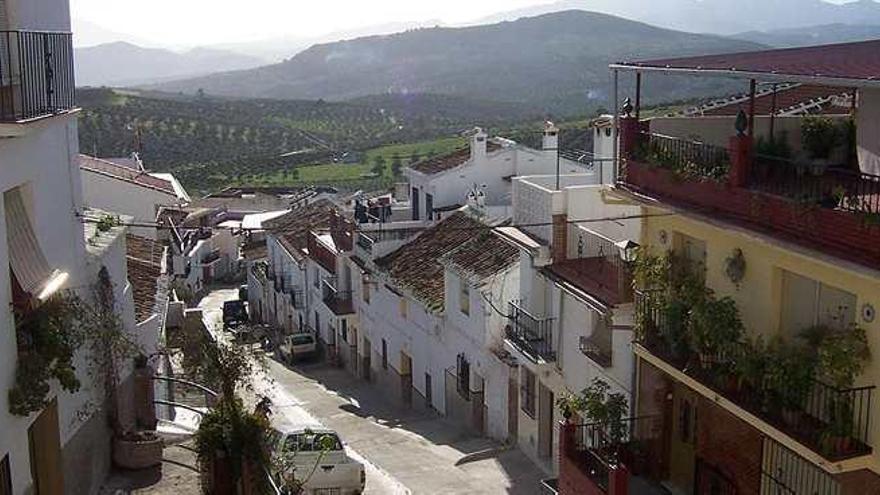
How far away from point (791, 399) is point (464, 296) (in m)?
15.2

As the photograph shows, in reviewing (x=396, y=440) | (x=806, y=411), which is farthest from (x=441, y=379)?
(x=806, y=411)

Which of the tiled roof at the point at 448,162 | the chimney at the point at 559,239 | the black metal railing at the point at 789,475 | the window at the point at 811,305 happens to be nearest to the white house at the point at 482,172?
the tiled roof at the point at 448,162

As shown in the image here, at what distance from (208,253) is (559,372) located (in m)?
48.4

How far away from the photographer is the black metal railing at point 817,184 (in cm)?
1219

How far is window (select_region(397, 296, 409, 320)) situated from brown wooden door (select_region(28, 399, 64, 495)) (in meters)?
18.7

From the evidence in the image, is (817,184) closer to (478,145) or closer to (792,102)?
(792,102)

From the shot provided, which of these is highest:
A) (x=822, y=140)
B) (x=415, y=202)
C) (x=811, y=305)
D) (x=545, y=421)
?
(x=822, y=140)

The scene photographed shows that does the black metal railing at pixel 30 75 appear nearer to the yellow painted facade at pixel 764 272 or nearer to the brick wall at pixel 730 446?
the yellow painted facade at pixel 764 272

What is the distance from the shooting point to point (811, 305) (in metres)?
13.7

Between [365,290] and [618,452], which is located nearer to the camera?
[618,452]

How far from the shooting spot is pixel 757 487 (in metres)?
14.9

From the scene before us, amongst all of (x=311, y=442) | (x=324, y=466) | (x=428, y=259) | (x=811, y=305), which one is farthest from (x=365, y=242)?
(x=811, y=305)

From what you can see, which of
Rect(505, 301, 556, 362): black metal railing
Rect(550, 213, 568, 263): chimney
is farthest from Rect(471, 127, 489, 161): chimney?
Rect(550, 213, 568, 263): chimney

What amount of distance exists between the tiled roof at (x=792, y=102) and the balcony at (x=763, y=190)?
2997 millimetres
